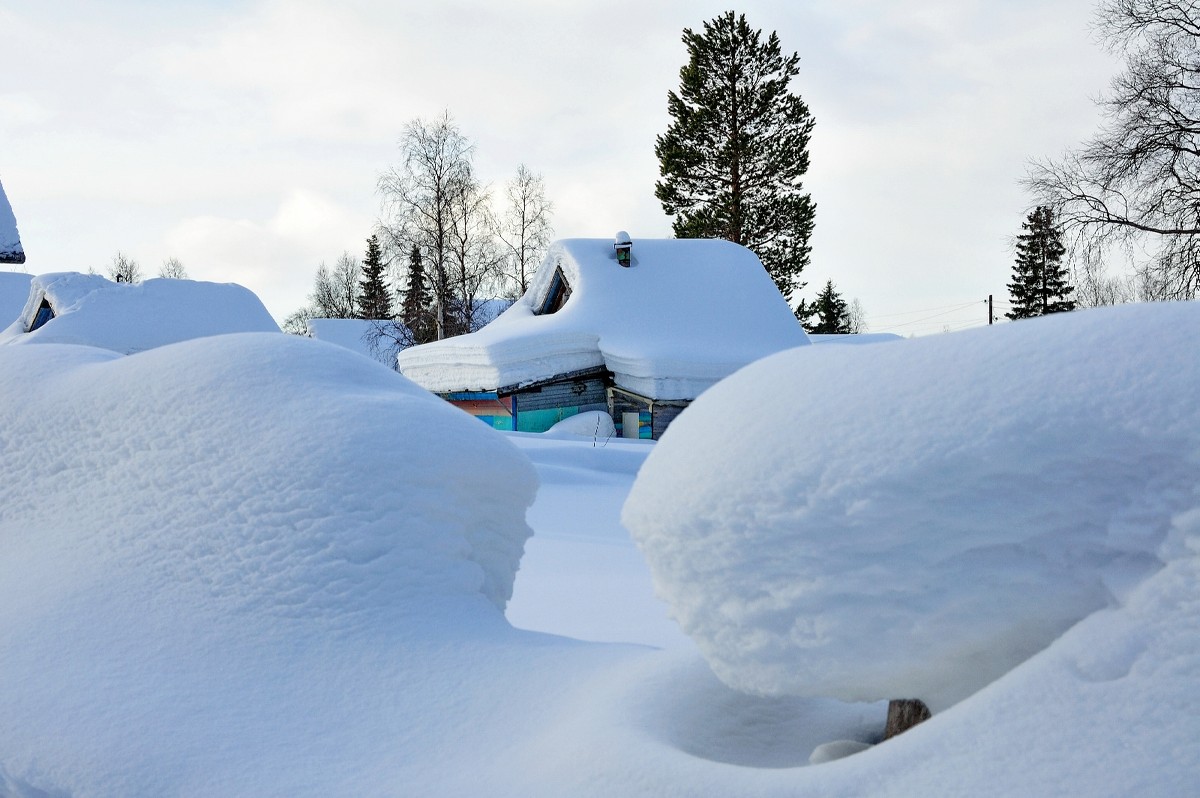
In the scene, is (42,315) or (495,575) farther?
(42,315)

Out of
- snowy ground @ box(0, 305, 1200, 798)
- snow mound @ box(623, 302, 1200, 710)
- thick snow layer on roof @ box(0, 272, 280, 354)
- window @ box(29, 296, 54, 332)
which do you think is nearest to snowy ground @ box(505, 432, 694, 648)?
snowy ground @ box(0, 305, 1200, 798)

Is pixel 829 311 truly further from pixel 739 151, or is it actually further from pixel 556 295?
pixel 556 295

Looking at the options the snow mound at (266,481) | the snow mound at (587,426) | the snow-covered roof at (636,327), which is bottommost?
the snow mound at (587,426)

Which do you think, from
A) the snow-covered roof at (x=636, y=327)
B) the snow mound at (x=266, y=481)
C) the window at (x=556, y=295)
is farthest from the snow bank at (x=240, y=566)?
the window at (x=556, y=295)

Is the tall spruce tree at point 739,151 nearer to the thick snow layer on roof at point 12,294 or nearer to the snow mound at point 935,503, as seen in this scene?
the thick snow layer on roof at point 12,294

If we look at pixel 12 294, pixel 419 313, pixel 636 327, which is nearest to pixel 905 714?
pixel 636 327

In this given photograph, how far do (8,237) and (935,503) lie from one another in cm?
2212

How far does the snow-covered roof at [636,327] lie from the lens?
49.4ft

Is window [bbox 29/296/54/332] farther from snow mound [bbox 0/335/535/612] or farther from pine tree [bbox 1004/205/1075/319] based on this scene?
pine tree [bbox 1004/205/1075/319]

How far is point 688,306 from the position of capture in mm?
16766

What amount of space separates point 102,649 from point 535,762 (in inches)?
60.6

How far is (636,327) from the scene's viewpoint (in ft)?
52.4

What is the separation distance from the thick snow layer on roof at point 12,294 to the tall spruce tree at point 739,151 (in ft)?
53.8

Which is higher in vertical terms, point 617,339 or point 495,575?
point 617,339
